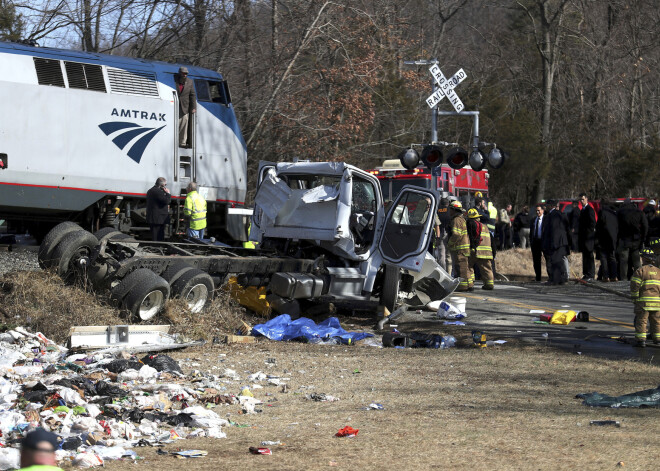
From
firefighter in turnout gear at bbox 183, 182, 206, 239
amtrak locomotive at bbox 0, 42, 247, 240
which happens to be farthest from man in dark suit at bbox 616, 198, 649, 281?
firefighter in turnout gear at bbox 183, 182, 206, 239

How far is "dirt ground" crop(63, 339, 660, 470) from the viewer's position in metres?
6.05

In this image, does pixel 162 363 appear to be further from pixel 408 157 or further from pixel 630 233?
pixel 630 233

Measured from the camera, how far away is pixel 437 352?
10.9 metres

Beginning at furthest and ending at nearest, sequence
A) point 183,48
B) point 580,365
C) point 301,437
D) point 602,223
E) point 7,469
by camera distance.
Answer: point 183,48 → point 602,223 → point 580,365 → point 301,437 → point 7,469

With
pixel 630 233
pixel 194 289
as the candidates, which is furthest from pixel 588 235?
pixel 194 289

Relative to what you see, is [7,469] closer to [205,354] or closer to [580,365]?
[205,354]

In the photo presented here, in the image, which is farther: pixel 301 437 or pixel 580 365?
pixel 580 365

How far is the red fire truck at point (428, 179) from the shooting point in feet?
71.2

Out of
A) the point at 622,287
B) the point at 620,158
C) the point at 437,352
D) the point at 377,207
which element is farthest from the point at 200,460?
the point at 620,158

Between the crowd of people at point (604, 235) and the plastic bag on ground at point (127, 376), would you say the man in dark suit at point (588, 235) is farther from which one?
the plastic bag on ground at point (127, 376)

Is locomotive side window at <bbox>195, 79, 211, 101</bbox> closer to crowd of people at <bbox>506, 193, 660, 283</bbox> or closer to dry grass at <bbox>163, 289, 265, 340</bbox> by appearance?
dry grass at <bbox>163, 289, 265, 340</bbox>

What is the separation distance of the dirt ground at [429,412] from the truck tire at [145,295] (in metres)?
1.11

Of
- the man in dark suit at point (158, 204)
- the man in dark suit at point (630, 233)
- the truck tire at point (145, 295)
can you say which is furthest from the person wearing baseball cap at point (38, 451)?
the man in dark suit at point (630, 233)

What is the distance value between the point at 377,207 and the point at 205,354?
454cm
